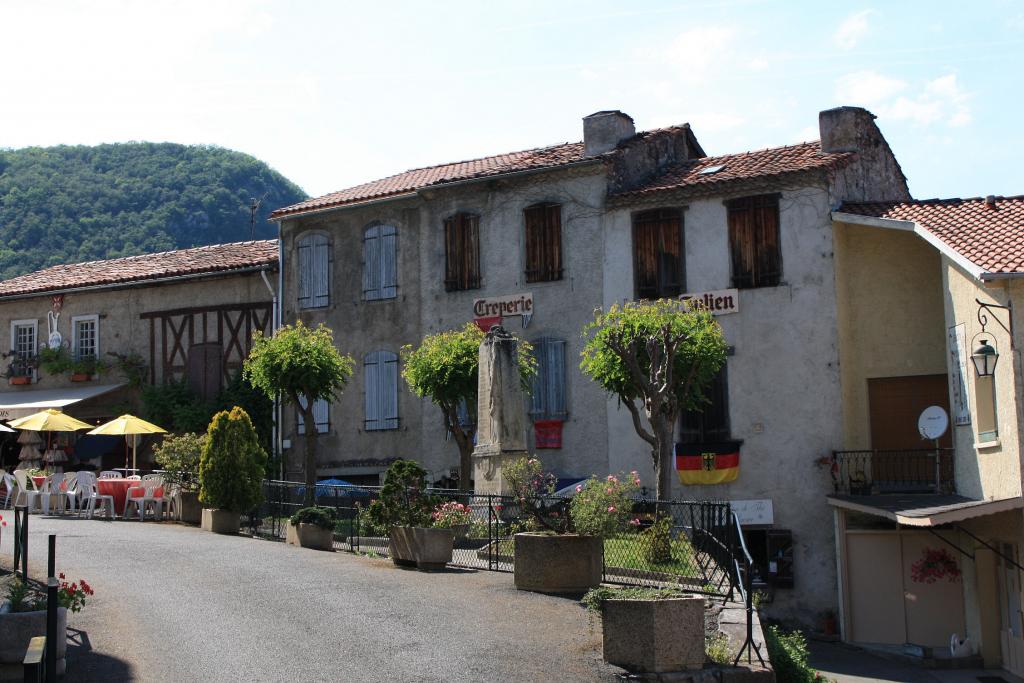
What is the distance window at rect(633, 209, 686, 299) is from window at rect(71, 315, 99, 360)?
14906 mm

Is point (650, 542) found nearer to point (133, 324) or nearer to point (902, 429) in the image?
point (902, 429)

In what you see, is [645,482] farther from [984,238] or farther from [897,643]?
[984,238]

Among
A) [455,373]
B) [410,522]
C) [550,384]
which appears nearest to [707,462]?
[550,384]

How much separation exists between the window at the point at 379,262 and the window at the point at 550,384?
430 centimetres

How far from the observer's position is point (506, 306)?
24.2 meters

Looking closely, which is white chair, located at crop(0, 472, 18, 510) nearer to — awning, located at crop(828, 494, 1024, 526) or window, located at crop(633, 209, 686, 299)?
window, located at crop(633, 209, 686, 299)

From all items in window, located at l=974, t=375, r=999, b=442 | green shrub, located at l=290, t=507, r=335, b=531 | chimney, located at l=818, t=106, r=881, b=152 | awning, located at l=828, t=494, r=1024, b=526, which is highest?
chimney, located at l=818, t=106, r=881, b=152

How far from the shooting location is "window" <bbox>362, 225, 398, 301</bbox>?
25.9 meters

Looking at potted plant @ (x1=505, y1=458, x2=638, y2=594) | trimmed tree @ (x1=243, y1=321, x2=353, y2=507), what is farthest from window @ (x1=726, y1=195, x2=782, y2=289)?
potted plant @ (x1=505, y1=458, x2=638, y2=594)

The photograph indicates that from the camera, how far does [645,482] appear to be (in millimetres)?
22078

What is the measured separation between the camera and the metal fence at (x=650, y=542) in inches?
496

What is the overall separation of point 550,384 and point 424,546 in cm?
933

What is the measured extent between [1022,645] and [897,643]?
2.83 m

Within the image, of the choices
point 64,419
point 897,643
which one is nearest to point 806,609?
point 897,643
